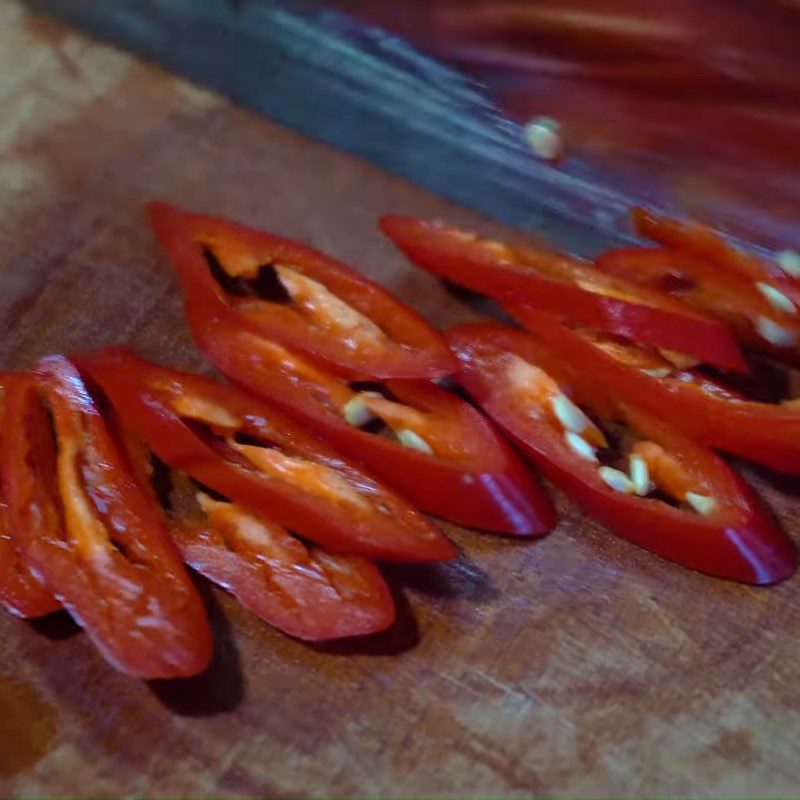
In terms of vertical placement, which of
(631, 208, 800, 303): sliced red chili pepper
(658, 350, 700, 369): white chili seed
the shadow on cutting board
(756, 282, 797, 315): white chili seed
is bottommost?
the shadow on cutting board

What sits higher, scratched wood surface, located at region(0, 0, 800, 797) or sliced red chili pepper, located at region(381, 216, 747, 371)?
sliced red chili pepper, located at region(381, 216, 747, 371)

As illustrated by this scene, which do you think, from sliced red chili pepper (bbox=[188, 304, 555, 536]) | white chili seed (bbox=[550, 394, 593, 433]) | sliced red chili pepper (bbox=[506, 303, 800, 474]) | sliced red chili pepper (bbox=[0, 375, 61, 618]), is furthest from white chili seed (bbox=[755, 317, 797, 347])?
sliced red chili pepper (bbox=[0, 375, 61, 618])

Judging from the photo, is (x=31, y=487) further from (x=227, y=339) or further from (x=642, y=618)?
(x=642, y=618)

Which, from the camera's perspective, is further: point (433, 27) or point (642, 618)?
point (433, 27)

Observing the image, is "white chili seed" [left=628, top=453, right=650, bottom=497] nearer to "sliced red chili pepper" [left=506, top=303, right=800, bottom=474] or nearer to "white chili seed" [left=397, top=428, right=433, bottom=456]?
"sliced red chili pepper" [left=506, top=303, right=800, bottom=474]

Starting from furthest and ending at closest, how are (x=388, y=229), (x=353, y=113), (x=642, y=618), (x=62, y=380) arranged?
(x=353, y=113) → (x=388, y=229) → (x=62, y=380) → (x=642, y=618)

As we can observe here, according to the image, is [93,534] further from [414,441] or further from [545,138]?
[545,138]

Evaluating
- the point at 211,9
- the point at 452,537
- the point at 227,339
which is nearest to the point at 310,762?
the point at 452,537

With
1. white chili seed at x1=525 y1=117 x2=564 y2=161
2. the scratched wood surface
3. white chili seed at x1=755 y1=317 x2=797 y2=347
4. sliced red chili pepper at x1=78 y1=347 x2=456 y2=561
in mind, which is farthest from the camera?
white chili seed at x1=525 y1=117 x2=564 y2=161

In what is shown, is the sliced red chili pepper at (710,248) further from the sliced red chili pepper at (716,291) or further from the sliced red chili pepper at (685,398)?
the sliced red chili pepper at (685,398)
